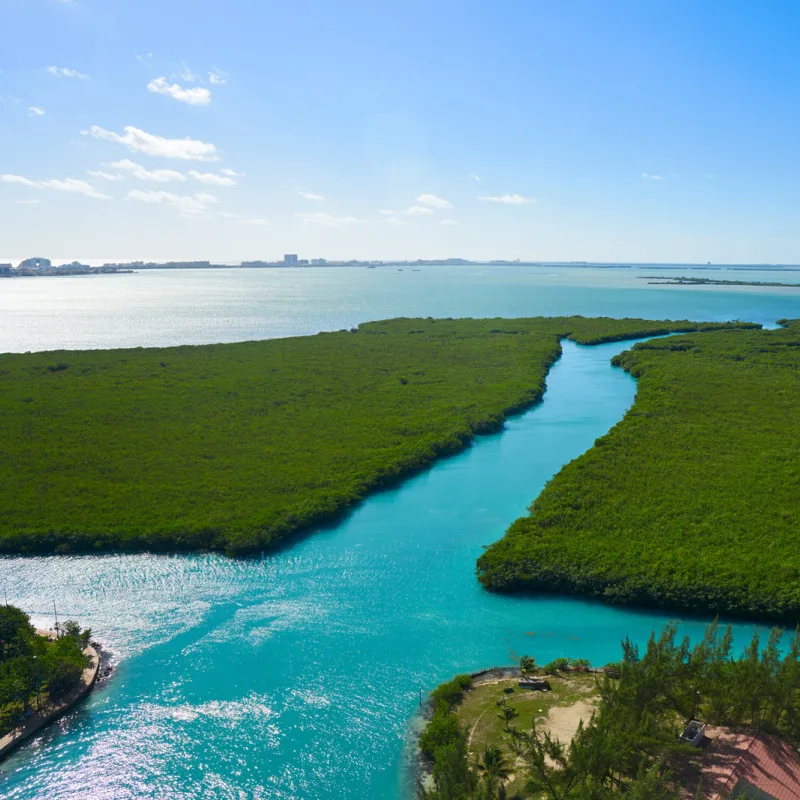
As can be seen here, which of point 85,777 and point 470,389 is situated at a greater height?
point 470,389

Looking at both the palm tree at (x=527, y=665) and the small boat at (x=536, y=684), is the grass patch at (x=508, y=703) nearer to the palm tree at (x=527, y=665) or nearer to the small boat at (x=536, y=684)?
the small boat at (x=536, y=684)

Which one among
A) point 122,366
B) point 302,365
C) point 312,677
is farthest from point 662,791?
point 122,366

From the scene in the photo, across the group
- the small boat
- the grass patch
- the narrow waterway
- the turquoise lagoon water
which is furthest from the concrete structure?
the turquoise lagoon water

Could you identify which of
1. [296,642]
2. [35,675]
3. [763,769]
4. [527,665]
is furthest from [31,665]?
[763,769]

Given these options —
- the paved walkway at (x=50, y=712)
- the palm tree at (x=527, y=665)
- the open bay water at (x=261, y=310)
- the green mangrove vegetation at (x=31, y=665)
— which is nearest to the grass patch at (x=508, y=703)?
the palm tree at (x=527, y=665)

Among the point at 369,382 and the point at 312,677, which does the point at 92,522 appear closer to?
the point at 312,677

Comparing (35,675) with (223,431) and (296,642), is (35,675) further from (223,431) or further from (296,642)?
(223,431)
